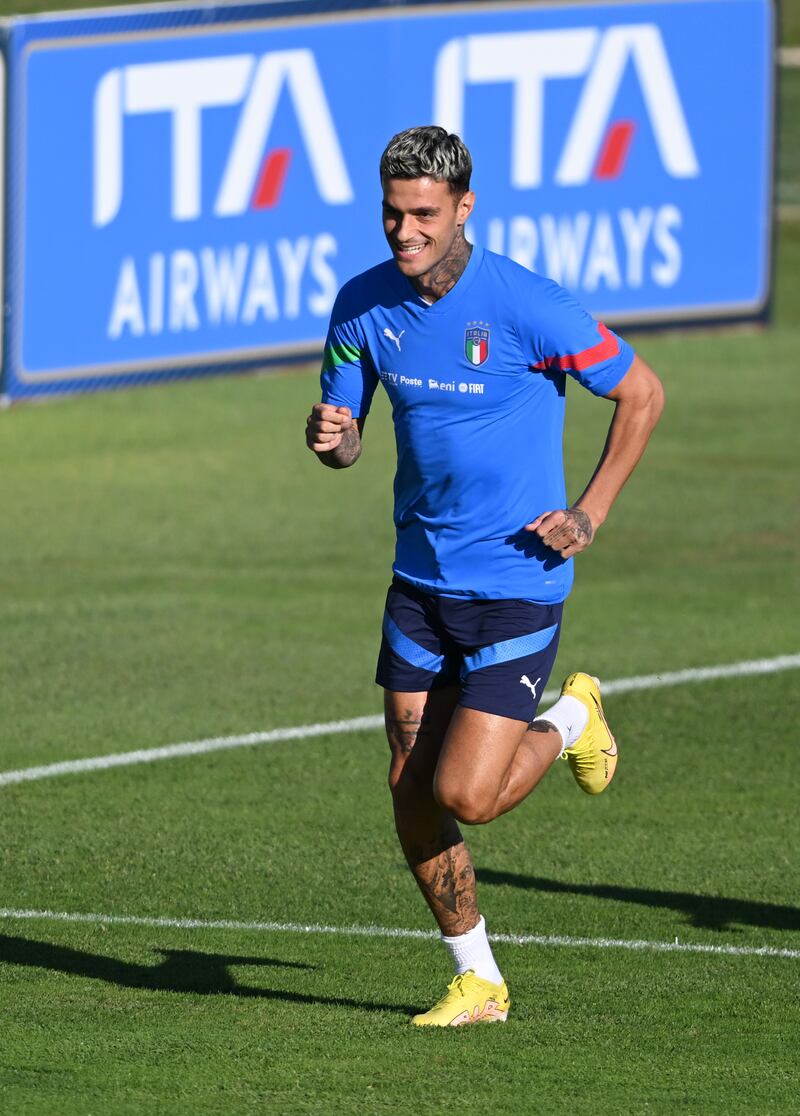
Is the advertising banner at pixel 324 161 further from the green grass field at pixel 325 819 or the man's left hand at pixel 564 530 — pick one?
the man's left hand at pixel 564 530

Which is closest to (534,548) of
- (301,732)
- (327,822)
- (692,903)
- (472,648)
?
(472,648)

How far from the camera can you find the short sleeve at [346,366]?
681 cm

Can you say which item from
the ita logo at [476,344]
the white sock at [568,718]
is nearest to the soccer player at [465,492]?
the ita logo at [476,344]

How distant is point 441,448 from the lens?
6676 mm

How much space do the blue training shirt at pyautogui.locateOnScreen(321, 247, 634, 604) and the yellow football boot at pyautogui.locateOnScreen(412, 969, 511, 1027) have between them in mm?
1078

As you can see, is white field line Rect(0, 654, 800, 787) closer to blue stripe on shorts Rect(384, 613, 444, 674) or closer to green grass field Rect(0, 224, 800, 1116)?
green grass field Rect(0, 224, 800, 1116)

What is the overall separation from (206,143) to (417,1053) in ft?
43.4

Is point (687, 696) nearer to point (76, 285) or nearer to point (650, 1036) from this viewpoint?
point (650, 1036)

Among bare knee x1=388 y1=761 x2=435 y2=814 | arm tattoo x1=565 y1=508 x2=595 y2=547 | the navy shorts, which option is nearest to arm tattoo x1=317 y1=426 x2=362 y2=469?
the navy shorts

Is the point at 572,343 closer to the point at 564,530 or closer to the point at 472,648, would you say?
the point at 564,530

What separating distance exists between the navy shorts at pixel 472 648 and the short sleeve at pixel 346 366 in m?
0.55

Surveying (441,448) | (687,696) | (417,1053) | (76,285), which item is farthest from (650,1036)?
(76,285)

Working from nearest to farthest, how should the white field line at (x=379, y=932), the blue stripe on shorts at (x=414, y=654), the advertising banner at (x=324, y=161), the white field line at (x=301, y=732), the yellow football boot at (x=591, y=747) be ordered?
the blue stripe on shorts at (x=414, y=654) < the yellow football boot at (x=591, y=747) < the white field line at (x=379, y=932) < the white field line at (x=301, y=732) < the advertising banner at (x=324, y=161)

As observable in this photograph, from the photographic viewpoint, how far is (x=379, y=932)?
783 cm
